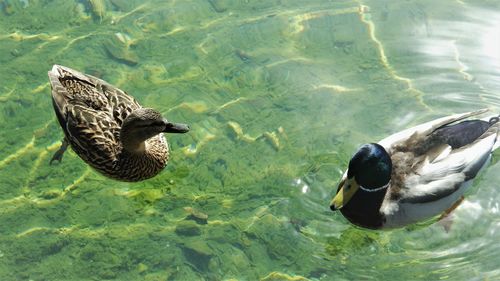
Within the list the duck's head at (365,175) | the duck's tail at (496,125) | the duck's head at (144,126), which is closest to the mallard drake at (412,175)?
the duck's head at (365,175)

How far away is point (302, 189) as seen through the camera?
5.98m

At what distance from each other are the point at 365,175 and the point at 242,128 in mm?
1461

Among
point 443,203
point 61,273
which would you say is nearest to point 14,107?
point 61,273

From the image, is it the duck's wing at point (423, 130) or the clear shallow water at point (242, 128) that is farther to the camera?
the duck's wing at point (423, 130)

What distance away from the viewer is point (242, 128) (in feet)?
21.5

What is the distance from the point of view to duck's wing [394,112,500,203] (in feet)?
17.9

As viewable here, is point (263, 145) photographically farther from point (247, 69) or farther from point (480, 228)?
point (480, 228)

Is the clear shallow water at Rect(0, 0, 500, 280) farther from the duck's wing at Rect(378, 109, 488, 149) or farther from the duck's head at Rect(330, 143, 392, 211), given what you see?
the duck's wing at Rect(378, 109, 488, 149)

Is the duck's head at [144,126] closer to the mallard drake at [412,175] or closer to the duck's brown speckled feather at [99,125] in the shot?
the duck's brown speckled feather at [99,125]

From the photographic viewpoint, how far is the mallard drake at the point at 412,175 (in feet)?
17.9

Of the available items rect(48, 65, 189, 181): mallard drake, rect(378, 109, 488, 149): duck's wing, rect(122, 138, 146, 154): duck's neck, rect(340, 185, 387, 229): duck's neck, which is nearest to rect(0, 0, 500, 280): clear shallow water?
rect(340, 185, 387, 229): duck's neck

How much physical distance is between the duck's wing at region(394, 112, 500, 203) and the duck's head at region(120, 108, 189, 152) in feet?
5.89

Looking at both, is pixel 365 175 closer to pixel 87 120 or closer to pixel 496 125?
pixel 496 125

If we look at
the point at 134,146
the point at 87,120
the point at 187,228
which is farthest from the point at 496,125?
the point at 87,120
